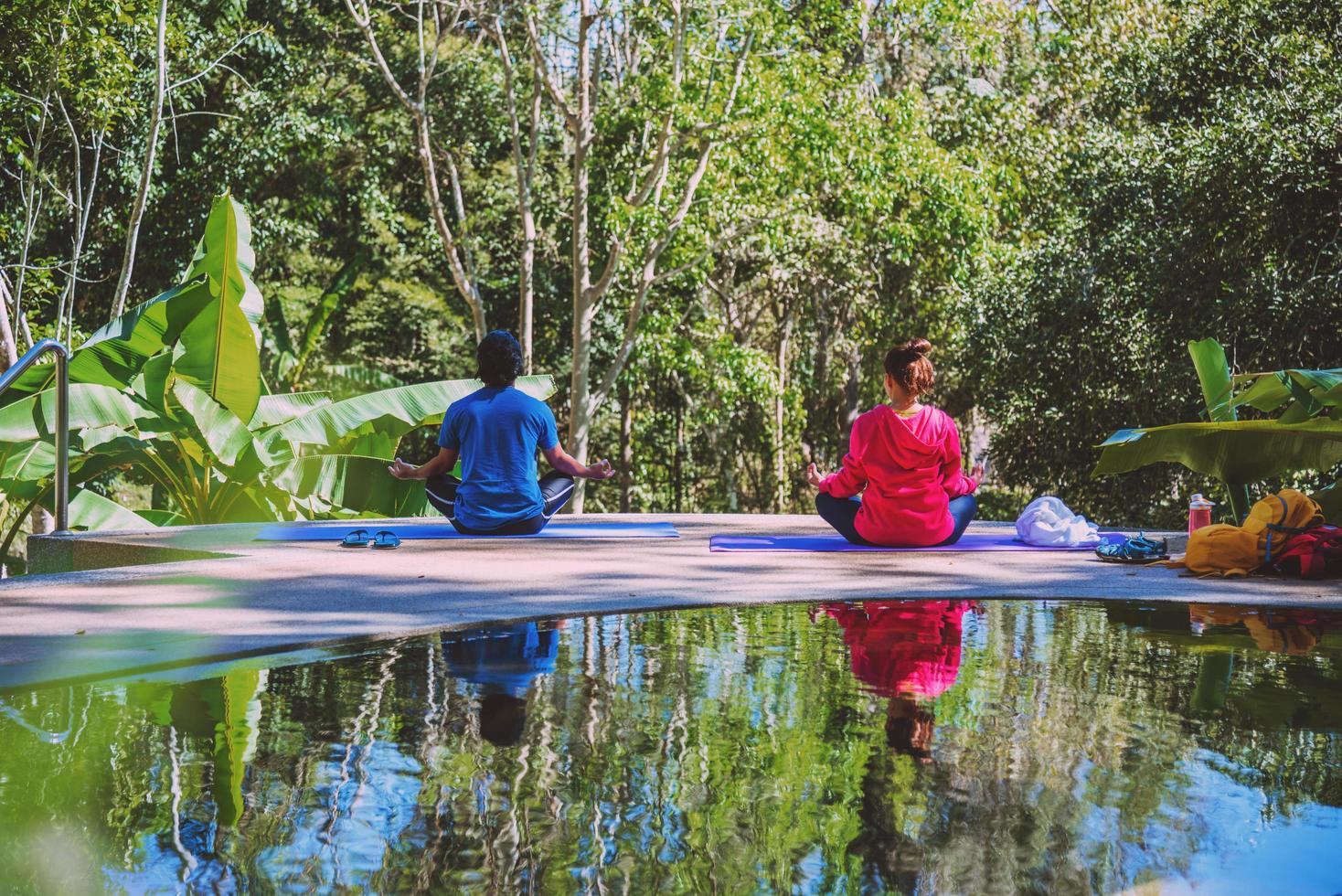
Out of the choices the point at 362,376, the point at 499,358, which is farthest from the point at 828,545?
the point at 362,376

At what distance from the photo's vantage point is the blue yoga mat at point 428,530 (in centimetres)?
796

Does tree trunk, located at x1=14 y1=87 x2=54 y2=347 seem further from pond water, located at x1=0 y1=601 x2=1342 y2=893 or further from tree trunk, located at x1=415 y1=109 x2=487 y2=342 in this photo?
pond water, located at x1=0 y1=601 x2=1342 y2=893

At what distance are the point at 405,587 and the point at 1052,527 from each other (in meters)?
4.18

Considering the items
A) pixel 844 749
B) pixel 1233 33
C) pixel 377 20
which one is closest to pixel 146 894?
pixel 844 749

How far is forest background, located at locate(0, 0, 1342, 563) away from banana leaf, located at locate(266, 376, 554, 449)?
3.89 metres

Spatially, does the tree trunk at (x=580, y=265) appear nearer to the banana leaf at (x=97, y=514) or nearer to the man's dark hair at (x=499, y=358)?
the banana leaf at (x=97, y=514)

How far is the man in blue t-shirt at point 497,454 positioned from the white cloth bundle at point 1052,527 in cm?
259

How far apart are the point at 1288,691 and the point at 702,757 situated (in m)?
1.76

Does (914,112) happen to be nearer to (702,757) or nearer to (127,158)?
(127,158)

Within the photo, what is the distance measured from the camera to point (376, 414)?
33.3 ft

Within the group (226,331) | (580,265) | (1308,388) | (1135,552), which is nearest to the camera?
(1308,388)

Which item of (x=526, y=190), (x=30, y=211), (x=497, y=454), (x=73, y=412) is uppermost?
(x=526, y=190)

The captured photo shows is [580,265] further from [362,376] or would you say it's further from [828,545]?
[828,545]

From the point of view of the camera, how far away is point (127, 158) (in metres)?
15.8
